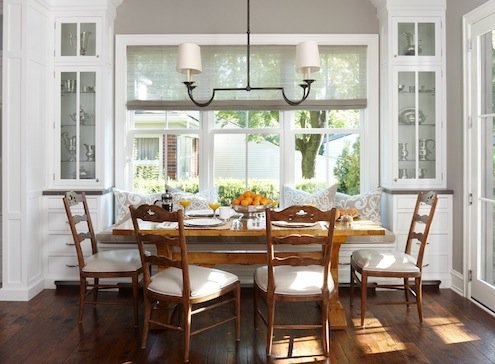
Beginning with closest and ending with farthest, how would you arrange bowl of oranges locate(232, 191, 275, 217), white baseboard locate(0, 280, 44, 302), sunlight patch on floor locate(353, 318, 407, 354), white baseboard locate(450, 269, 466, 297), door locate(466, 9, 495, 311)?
sunlight patch on floor locate(353, 318, 407, 354), bowl of oranges locate(232, 191, 275, 217), door locate(466, 9, 495, 311), white baseboard locate(0, 280, 44, 302), white baseboard locate(450, 269, 466, 297)

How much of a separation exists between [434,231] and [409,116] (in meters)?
1.06

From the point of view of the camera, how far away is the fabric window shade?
4816 millimetres

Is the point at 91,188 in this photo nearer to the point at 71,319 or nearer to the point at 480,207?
the point at 71,319

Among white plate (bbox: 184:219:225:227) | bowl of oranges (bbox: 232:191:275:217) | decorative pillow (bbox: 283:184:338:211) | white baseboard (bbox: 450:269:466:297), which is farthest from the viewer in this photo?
decorative pillow (bbox: 283:184:338:211)

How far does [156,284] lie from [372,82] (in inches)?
115

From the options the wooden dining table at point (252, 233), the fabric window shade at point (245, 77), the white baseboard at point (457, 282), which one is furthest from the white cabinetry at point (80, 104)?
the white baseboard at point (457, 282)

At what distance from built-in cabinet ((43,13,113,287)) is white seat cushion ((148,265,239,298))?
5.44 feet

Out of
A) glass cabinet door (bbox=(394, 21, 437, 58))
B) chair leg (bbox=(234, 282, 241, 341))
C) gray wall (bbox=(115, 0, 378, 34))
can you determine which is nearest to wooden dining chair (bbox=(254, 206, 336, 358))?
chair leg (bbox=(234, 282, 241, 341))

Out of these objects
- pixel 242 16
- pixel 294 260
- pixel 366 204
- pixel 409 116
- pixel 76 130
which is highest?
pixel 242 16

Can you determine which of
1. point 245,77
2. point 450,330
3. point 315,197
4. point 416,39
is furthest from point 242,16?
point 450,330

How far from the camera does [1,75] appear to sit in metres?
4.41

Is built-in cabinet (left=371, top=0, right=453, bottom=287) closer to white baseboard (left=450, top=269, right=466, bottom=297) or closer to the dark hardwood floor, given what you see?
white baseboard (left=450, top=269, right=466, bottom=297)

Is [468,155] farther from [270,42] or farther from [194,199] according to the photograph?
[194,199]

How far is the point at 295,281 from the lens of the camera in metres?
3.03
